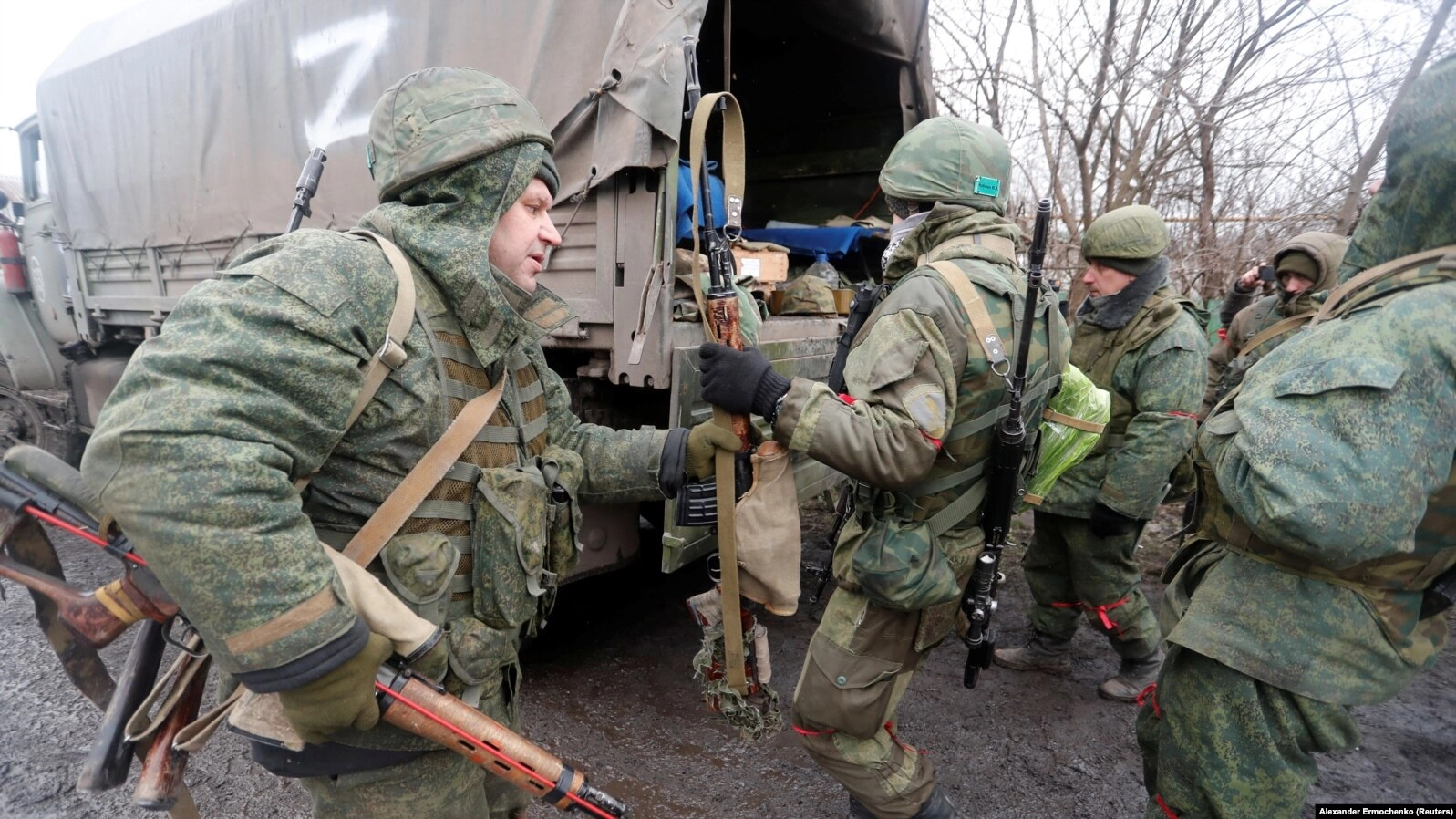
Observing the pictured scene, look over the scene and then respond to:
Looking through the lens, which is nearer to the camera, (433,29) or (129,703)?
(129,703)

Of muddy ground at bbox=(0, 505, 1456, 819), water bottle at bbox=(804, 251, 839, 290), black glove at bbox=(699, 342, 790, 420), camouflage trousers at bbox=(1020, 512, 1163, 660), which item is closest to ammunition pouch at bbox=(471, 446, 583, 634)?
black glove at bbox=(699, 342, 790, 420)

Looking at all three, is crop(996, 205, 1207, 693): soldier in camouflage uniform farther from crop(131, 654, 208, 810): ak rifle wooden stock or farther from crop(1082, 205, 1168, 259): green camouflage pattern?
crop(131, 654, 208, 810): ak rifle wooden stock

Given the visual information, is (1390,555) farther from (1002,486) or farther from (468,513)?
(468,513)

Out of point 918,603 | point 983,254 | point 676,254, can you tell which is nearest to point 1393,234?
point 983,254

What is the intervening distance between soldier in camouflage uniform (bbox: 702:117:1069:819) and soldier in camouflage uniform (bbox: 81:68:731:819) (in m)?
0.45

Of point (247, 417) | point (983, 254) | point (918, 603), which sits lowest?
point (918, 603)

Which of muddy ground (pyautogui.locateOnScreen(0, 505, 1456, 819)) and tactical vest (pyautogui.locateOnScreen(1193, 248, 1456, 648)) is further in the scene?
muddy ground (pyautogui.locateOnScreen(0, 505, 1456, 819))

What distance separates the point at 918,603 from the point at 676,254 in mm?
1568

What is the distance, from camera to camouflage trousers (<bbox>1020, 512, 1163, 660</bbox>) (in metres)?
3.05

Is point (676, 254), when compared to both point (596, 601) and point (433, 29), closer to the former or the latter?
point (433, 29)

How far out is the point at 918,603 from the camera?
1941 mm

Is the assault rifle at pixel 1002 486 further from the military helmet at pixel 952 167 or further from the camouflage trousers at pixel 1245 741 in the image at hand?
the camouflage trousers at pixel 1245 741

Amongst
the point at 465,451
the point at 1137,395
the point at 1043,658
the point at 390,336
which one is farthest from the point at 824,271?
the point at 390,336

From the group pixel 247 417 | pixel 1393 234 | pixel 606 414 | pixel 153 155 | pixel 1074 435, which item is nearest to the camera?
pixel 247 417
